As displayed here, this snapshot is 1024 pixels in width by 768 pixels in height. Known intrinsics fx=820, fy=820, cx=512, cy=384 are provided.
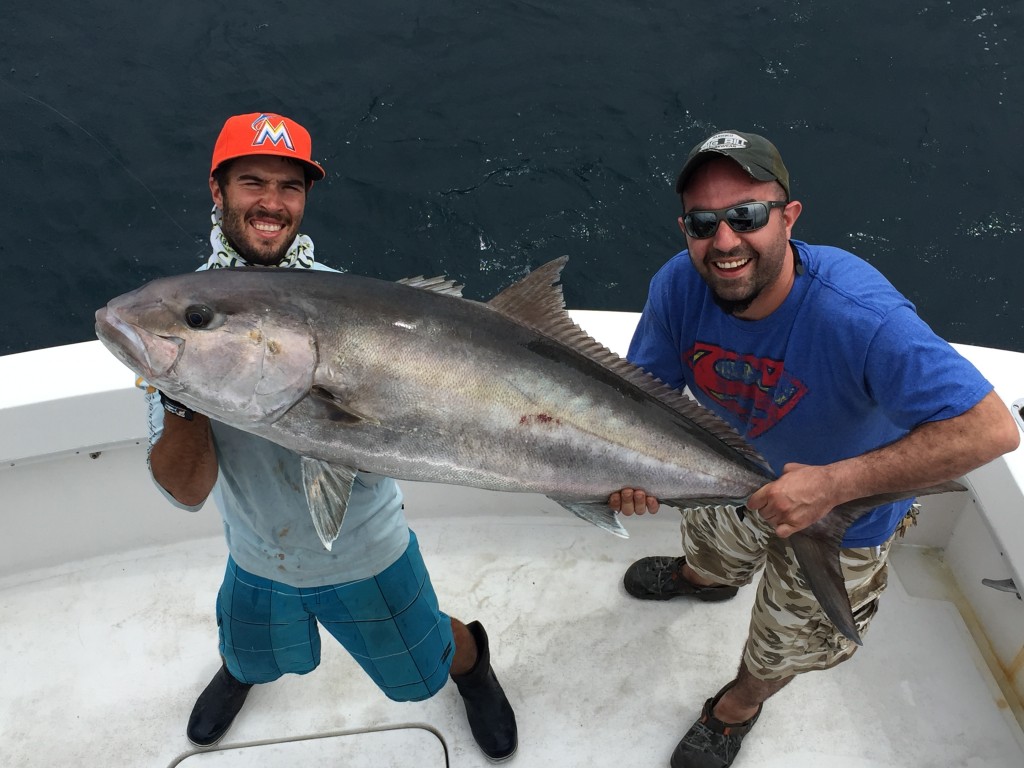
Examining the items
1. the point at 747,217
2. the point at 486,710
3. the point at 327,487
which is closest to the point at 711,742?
the point at 486,710

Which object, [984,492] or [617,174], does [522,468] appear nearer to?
[984,492]

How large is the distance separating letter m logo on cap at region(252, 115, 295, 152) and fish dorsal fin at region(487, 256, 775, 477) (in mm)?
903

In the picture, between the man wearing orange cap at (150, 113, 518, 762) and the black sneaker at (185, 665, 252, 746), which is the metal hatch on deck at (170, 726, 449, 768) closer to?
the black sneaker at (185, 665, 252, 746)

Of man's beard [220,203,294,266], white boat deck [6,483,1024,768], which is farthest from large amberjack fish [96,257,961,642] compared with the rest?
white boat deck [6,483,1024,768]

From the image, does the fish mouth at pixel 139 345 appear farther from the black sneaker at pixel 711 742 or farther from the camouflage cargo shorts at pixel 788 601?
the black sneaker at pixel 711 742

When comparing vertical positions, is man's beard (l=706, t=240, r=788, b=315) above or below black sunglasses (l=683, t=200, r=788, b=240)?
below

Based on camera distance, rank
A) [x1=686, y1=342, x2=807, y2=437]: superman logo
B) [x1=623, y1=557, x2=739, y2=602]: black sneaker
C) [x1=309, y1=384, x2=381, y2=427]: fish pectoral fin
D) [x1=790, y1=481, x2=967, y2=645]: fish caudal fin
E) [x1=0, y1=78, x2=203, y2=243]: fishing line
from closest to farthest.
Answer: [x1=309, y1=384, x2=381, y2=427]: fish pectoral fin → [x1=790, y1=481, x2=967, y2=645]: fish caudal fin → [x1=686, y1=342, x2=807, y2=437]: superman logo → [x1=623, y1=557, x2=739, y2=602]: black sneaker → [x1=0, y1=78, x2=203, y2=243]: fishing line

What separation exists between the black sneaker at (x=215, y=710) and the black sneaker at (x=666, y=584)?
71.4 inches

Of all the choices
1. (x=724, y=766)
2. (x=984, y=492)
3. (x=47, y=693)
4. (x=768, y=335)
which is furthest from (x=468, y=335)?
(x=47, y=693)

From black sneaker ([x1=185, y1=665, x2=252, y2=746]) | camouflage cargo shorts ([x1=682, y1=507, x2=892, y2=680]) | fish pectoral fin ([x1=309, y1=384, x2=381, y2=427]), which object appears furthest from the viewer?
black sneaker ([x1=185, y1=665, x2=252, y2=746])

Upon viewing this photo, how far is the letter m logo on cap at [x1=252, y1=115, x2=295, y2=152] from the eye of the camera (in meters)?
2.67

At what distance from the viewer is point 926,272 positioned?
6.74 meters

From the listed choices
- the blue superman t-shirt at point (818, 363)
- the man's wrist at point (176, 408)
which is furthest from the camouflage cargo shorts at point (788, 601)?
the man's wrist at point (176, 408)

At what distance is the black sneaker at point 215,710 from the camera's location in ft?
11.1
